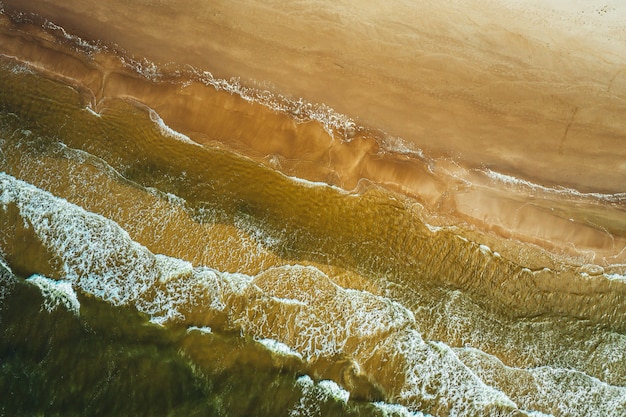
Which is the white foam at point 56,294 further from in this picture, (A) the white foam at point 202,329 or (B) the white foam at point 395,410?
(B) the white foam at point 395,410

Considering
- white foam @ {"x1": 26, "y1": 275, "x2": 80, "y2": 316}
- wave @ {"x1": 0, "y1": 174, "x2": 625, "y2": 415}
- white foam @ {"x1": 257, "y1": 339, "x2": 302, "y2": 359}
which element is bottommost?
white foam @ {"x1": 26, "y1": 275, "x2": 80, "y2": 316}

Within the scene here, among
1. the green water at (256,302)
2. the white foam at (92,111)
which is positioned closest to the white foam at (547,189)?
the green water at (256,302)

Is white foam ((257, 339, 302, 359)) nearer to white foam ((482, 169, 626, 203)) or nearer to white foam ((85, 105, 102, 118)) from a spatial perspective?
white foam ((482, 169, 626, 203))

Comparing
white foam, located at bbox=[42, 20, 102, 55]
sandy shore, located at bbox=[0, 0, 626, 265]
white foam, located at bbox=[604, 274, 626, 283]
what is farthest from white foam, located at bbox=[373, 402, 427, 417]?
white foam, located at bbox=[42, 20, 102, 55]

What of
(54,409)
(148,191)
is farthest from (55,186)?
(54,409)

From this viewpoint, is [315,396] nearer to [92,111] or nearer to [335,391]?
[335,391]

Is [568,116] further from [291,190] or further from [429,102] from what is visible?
[291,190]
